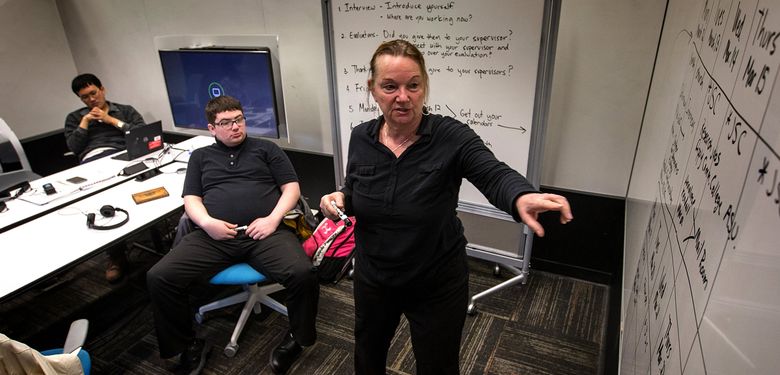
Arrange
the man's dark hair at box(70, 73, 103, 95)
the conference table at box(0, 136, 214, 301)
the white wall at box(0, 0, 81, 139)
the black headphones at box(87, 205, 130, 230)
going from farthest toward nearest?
the white wall at box(0, 0, 81, 139)
the man's dark hair at box(70, 73, 103, 95)
the black headphones at box(87, 205, 130, 230)
the conference table at box(0, 136, 214, 301)

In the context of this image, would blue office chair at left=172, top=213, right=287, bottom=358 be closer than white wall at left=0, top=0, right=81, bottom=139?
Yes

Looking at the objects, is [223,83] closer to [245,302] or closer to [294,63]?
[294,63]

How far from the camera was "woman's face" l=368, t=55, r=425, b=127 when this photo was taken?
1185mm

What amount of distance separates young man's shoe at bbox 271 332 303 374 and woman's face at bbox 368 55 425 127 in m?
1.38

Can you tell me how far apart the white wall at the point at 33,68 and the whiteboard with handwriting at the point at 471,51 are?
10.5ft

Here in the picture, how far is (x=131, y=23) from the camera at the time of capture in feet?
11.8

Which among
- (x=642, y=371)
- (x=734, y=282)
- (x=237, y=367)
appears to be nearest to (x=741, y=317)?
(x=734, y=282)

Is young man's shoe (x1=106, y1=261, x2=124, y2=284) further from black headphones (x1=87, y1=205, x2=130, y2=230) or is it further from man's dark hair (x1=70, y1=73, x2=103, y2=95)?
man's dark hair (x1=70, y1=73, x2=103, y2=95)

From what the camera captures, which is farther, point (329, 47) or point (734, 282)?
point (329, 47)

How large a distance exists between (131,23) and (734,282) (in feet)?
14.0

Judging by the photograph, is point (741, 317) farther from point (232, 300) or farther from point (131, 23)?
point (131, 23)

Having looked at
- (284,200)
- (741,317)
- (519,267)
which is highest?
(741,317)

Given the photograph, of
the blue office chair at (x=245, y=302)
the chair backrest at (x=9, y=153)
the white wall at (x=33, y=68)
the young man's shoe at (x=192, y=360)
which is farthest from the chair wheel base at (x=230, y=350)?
the white wall at (x=33, y=68)

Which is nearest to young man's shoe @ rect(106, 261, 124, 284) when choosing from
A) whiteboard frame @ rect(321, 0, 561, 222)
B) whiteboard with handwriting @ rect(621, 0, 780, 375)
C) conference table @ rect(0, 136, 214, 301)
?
conference table @ rect(0, 136, 214, 301)
